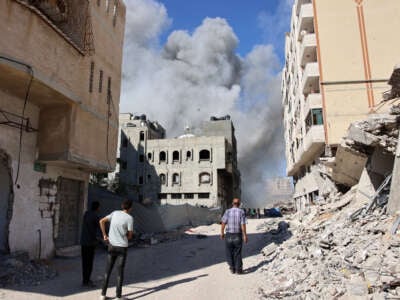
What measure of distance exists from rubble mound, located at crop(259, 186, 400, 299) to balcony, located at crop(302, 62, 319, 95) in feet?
58.5

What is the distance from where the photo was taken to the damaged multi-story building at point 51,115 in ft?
27.9

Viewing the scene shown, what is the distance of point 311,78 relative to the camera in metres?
23.7

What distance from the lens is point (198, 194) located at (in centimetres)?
4544

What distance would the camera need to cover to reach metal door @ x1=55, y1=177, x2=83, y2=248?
1149 cm

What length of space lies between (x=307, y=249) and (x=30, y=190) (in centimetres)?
811

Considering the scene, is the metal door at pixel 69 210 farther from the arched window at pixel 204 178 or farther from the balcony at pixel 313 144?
the arched window at pixel 204 178

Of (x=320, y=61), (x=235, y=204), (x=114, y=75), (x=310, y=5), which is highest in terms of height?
(x=310, y=5)

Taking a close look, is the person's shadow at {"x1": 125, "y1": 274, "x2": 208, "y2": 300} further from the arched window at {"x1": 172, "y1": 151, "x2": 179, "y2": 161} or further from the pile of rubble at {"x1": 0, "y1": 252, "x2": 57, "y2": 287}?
the arched window at {"x1": 172, "y1": 151, "x2": 179, "y2": 161}

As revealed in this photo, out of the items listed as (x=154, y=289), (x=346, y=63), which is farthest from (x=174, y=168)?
(x=154, y=289)

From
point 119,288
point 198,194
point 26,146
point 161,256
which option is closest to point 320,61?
point 161,256

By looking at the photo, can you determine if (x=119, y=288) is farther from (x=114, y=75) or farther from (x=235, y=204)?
(x=114, y=75)

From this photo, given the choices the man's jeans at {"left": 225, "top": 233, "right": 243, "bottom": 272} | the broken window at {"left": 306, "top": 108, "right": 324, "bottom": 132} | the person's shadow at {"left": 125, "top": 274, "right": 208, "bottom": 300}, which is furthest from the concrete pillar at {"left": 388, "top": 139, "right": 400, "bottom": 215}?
the broken window at {"left": 306, "top": 108, "right": 324, "bottom": 132}

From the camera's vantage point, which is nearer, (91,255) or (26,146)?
(91,255)

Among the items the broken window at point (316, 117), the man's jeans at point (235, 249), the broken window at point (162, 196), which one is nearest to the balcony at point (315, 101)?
the broken window at point (316, 117)
